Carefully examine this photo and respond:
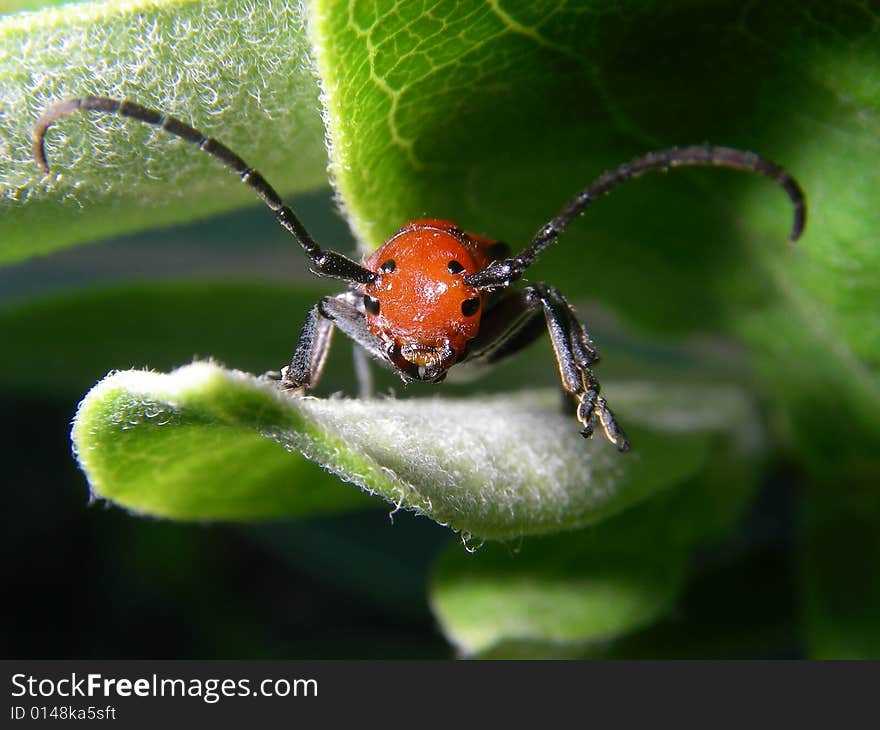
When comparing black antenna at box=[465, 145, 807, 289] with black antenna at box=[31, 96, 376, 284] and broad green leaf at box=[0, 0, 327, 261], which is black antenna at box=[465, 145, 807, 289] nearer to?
black antenna at box=[31, 96, 376, 284]

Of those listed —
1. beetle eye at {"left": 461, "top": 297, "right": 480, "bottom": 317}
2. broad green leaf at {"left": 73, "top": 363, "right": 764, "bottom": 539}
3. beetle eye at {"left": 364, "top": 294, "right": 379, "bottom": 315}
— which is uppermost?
beetle eye at {"left": 364, "top": 294, "right": 379, "bottom": 315}

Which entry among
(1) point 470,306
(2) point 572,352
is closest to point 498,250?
(1) point 470,306

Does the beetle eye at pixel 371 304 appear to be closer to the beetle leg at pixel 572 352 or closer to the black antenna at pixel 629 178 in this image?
the black antenna at pixel 629 178

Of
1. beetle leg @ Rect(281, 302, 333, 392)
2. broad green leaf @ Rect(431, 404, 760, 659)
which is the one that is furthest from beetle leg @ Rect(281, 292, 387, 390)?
broad green leaf @ Rect(431, 404, 760, 659)

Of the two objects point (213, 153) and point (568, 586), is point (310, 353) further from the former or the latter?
point (568, 586)

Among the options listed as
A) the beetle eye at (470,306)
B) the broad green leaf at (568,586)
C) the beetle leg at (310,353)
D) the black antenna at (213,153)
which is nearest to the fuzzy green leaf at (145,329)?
the beetle leg at (310,353)

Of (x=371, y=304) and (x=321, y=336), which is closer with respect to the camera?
(x=371, y=304)

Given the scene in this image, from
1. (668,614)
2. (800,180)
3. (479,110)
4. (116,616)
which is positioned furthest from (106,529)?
(800,180)

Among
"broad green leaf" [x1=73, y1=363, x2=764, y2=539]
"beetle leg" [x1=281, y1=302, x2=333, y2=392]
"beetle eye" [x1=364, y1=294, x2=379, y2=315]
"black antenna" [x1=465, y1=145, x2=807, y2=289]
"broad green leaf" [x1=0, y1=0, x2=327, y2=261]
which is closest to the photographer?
"broad green leaf" [x1=73, y1=363, x2=764, y2=539]
